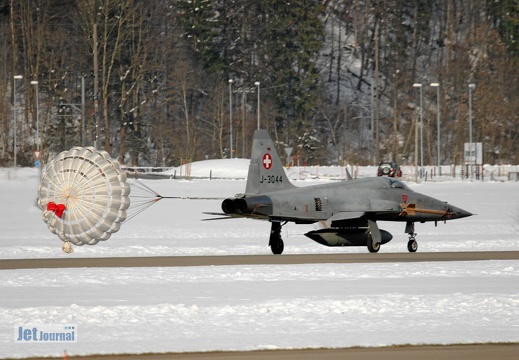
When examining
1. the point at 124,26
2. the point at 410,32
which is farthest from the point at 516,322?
the point at 410,32

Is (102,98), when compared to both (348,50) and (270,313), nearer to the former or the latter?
(348,50)

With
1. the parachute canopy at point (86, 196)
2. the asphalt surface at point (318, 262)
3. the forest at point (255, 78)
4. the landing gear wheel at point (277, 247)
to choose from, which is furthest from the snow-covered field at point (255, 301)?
the forest at point (255, 78)

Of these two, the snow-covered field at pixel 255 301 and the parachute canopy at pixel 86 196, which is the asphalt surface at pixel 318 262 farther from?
the parachute canopy at pixel 86 196

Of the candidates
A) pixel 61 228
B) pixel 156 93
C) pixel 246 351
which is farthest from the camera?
pixel 156 93

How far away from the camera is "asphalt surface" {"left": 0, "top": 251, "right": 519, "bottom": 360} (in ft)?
46.2

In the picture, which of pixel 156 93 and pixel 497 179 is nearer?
pixel 497 179

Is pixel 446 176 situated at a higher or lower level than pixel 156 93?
lower

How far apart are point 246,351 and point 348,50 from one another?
322 ft

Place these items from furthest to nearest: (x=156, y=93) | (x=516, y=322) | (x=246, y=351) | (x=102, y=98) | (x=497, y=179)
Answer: (x=156, y=93), (x=102, y=98), (x=497, y=179), (x=516, y=322), (x=246, y=351)

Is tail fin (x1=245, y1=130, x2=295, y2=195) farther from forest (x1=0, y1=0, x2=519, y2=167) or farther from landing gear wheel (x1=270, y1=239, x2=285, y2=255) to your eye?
forest (x1=0, y1=0, x2=519, y2=167)

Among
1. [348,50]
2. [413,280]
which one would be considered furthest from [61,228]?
[348,50]

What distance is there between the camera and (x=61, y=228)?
2888 centimetres

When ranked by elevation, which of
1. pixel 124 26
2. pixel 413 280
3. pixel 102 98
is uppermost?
pixel 124 26

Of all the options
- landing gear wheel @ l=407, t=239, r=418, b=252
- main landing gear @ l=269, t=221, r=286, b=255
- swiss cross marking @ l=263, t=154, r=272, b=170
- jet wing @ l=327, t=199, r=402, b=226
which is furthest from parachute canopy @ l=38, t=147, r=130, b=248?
landing gear wheel @ l=407, t=239, r=418, b=252
